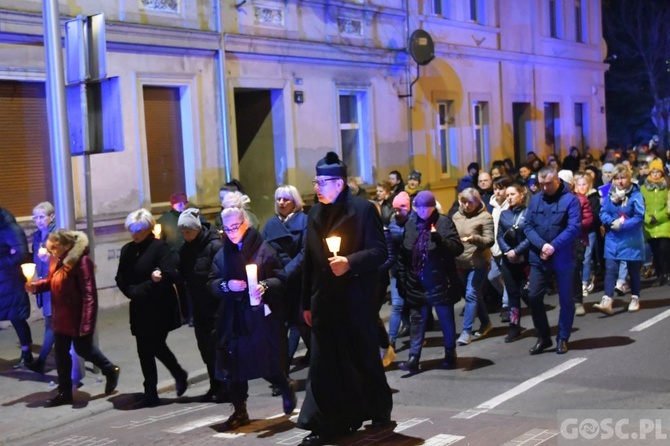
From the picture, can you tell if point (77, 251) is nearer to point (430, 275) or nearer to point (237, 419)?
point (237, 419)

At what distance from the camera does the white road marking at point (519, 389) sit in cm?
809

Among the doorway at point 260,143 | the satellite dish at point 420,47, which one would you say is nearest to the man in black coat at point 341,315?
the doorway at point 260,143

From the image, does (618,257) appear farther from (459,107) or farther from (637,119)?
(637,119)

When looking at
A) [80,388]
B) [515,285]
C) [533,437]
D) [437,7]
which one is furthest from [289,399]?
[437,7]

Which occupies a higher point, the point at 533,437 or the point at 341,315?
the point at 341,315

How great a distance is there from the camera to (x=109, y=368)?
31.1 feet

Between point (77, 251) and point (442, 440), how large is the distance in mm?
3827

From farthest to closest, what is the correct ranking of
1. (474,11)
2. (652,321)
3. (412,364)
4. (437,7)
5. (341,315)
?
(474,11), (437,7), (652,321), (412,364), (341,315)

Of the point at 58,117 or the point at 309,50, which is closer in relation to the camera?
the point at 58,117

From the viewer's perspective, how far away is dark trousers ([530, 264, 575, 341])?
10211 mm

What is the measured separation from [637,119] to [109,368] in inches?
1381

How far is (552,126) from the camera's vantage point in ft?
93.2

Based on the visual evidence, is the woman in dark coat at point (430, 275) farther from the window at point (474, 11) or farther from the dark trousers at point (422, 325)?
the window at point (474, 11)

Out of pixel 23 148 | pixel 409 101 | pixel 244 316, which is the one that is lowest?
pixel 244 316
